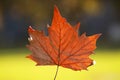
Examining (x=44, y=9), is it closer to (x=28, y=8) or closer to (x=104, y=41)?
(x=28, y=8)

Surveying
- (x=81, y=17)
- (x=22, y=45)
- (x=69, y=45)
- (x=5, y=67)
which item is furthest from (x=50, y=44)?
(x=81, y=17)

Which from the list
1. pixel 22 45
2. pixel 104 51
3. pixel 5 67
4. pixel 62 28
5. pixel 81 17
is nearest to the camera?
pixel 62 28

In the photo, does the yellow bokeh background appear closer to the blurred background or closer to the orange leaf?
the blurred background

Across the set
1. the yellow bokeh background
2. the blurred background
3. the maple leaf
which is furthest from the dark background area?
the maple leaf

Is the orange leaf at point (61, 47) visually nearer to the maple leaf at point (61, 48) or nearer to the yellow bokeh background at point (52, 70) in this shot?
the maple leaf at point (61, 48)

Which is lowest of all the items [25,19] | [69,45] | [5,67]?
[69,45]

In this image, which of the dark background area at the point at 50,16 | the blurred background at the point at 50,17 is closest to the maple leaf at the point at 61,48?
the blurred background at the point at 50,17

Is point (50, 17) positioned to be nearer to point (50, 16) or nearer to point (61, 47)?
point (50, 16)
